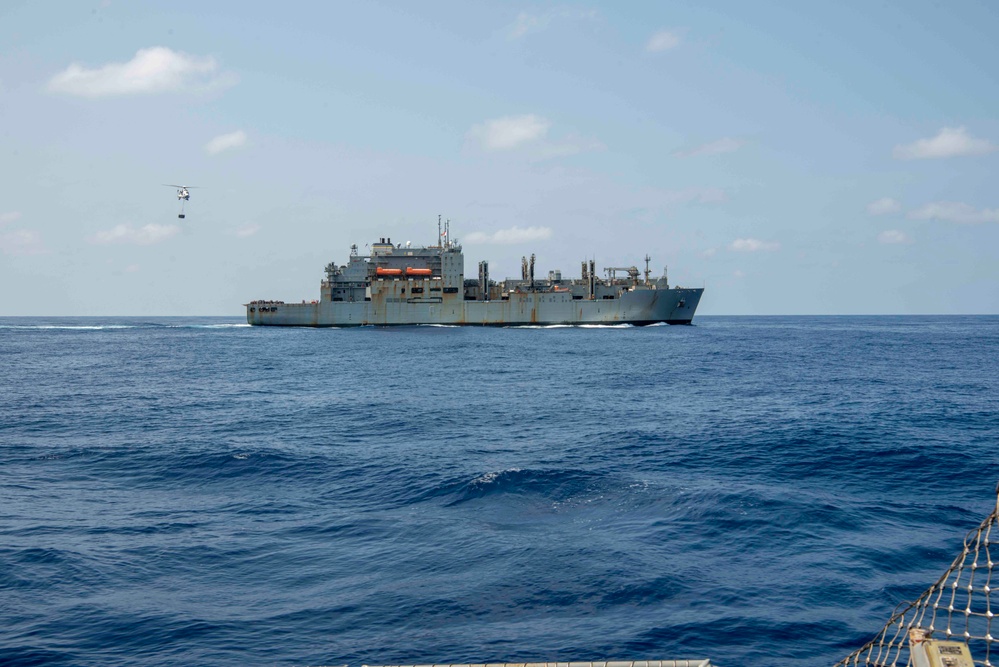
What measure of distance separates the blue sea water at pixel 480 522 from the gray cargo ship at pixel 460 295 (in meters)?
73.0

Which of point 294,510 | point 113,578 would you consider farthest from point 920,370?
point 113,578

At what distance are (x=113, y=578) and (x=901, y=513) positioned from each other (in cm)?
1997

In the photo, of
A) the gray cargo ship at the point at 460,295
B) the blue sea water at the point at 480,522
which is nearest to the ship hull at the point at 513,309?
the gray cargo ship at the point at 460,295

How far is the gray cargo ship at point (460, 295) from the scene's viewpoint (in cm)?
11550

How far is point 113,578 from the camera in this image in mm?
15227

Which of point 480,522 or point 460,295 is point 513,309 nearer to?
point 460,295

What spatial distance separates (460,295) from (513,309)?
30.4ft

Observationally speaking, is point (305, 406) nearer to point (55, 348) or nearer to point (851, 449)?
point (851, 449)

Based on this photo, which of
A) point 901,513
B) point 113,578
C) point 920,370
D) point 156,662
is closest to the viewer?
point 156,662

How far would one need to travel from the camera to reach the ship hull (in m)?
116

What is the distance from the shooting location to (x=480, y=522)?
18.9 m

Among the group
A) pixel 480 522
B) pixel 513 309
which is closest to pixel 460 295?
pixel 513 309

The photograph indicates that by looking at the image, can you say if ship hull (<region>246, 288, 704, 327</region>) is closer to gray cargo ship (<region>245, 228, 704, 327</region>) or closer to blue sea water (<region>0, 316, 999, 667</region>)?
gray cargo ship (<region>245, 228, 704, 327</region>)

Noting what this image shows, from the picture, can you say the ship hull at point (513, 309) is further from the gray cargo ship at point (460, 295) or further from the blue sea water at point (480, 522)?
the blue sea water at point (480, 522)
